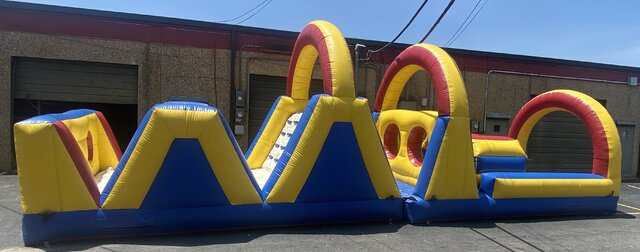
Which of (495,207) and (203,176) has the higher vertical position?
(203,176)

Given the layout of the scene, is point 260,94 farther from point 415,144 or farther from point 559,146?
point 559,146

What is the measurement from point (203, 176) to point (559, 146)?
40.2 feet

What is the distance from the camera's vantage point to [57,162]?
4.29 metres

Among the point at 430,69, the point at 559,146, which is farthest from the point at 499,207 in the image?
the point at 559,146

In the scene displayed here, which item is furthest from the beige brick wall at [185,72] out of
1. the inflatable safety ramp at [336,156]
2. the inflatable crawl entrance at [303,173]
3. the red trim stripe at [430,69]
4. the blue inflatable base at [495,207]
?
the blue inflatable base at [495,207]

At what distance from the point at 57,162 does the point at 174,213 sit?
1340mm

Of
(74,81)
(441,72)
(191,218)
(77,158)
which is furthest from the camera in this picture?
(74,81)

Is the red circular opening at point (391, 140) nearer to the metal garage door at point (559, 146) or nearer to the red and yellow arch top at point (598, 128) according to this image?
the red and yellow arch top at point (598, 128)

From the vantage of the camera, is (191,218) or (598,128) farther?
(598,128)

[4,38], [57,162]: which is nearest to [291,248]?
[57,162]

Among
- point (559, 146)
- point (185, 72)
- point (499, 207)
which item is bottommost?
point (499, 207)

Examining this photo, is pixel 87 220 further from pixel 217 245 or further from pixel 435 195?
pixel 435 195

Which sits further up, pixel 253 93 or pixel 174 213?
pixel 253 93

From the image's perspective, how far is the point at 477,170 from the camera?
6.59m
